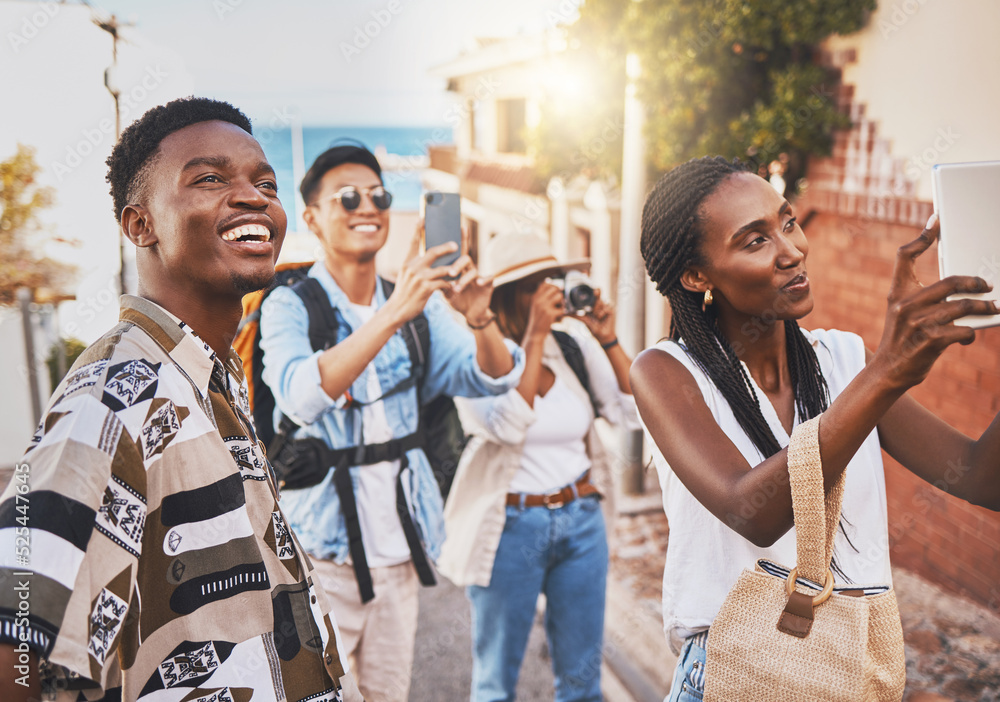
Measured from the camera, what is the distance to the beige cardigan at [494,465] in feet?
9.11

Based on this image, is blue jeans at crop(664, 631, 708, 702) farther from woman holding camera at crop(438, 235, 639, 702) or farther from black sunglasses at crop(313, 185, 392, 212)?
black sunglasses at crop(313, 185, 392, 212)

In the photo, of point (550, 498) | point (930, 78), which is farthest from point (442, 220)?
point (930, 78)

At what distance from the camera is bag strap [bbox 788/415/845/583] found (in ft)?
3.84

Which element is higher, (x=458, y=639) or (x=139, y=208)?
(x=139, y=208)

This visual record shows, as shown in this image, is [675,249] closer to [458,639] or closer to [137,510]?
[137,510]

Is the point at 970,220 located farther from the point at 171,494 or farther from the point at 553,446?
the point at 553,446

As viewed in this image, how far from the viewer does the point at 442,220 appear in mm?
2605

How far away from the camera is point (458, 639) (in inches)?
165

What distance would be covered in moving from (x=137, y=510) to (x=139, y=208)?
596 millimetres

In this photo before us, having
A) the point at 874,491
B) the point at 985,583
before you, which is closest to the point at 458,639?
the point at 985,583

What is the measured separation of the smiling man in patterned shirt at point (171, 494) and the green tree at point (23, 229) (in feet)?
18.0

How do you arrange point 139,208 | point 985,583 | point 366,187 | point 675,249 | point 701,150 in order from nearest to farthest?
point 139,208, point 675,249, point 366,187, point 985,583, point 701,150

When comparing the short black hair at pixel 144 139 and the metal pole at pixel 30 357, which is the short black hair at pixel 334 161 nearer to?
the short black hair at pixel 144 139

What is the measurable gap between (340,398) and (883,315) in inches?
134
